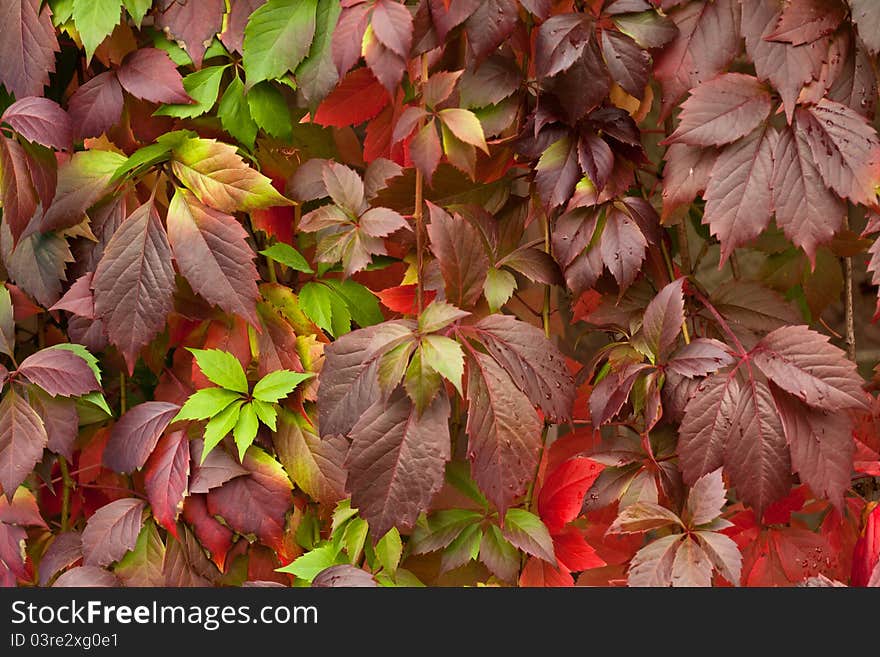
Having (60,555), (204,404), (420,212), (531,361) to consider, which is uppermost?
(420,212)

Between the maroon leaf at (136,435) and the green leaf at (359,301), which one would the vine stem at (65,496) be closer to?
the maroon leaf at (136,435)

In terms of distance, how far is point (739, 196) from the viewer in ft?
3.21

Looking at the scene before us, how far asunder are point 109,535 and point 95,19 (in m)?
0.63

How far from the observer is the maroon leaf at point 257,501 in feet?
3.71

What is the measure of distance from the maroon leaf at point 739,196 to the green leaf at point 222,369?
0.58 meters

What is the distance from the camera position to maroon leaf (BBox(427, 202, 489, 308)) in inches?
39.1

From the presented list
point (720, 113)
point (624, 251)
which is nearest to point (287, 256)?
point (624, 251)

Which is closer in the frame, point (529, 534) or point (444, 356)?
point (444, 356)

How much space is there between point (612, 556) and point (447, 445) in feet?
1.11

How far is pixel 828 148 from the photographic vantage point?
0.96 metres

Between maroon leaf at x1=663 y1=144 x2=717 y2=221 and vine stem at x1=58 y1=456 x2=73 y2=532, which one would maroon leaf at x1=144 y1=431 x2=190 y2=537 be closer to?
vine stem at x1=58 y1=456 x2=73 y2=532

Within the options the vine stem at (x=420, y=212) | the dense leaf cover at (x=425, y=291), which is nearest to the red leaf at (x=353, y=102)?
the dense leaf cover at (x=425, y=291)

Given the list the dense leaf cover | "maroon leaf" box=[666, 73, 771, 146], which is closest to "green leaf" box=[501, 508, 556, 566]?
the dense leaf cover

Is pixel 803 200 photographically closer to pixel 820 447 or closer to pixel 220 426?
pixel 820 447
